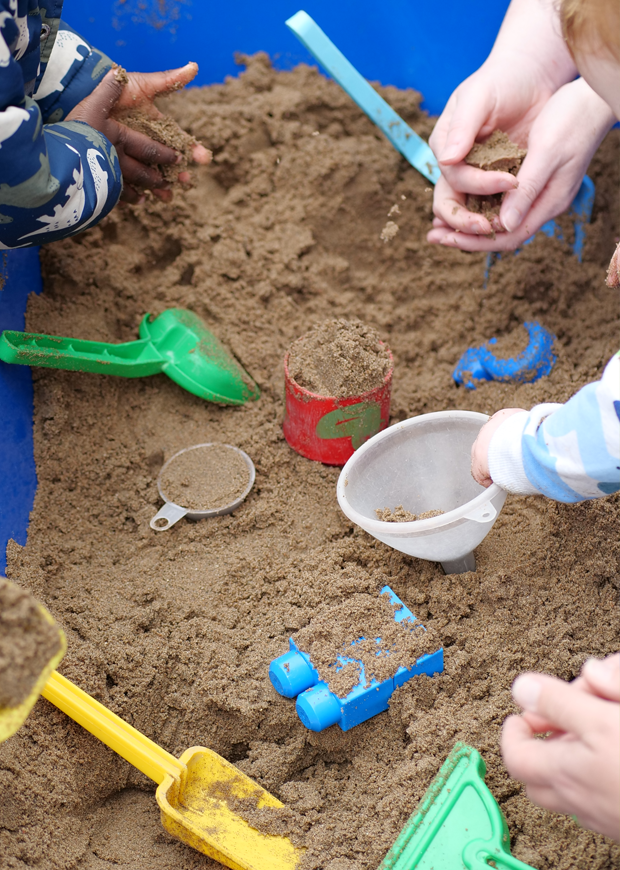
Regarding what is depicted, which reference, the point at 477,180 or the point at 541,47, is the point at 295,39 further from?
the point at 477,180

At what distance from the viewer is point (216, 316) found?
1497 millimetres

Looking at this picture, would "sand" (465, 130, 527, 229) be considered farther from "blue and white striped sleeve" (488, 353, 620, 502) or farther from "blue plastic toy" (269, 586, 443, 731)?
"blue plastic toy" (269, 586, 443, 731)

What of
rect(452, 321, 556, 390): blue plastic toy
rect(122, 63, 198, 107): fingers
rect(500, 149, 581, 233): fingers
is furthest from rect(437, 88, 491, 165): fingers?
rect(122, 63, 198, 107): fingers

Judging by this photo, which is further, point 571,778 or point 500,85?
point 500,85

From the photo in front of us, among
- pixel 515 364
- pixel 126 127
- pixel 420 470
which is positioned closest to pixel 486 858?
pixel 420 470

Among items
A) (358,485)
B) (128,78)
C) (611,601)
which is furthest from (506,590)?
(128,78)

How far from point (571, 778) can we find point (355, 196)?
1.31 meters

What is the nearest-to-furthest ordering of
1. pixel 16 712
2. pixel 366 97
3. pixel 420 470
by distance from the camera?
pixel 16 712
pixel 420 470
pixel 366 97

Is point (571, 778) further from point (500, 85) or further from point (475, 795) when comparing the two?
point (500, 85)

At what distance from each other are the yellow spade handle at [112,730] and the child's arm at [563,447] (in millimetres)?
549

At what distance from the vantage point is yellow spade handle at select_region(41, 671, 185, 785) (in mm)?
892

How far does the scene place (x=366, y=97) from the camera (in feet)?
5.25

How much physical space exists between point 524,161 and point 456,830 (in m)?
1.06

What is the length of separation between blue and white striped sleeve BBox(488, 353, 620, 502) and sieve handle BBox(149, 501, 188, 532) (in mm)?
563
